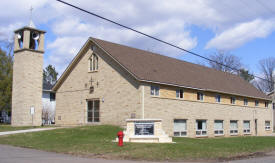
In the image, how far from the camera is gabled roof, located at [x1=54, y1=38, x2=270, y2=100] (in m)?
28.1

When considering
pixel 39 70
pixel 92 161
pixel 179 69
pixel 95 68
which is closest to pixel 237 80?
pixel 179 69

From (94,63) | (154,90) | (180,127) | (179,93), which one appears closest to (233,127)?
(180,127)

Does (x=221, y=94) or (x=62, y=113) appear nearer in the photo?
(x=62, y=113)

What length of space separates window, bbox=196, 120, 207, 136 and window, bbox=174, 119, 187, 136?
2105mm

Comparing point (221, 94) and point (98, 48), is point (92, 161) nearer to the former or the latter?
point (98, 48)

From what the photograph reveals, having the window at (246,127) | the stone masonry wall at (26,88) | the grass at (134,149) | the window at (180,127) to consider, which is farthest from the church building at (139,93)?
the grass at (134,149)

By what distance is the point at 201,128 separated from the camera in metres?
32.9

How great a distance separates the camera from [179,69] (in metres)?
34.8

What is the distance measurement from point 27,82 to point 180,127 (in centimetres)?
1447

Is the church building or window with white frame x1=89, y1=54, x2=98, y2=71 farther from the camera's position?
window with white frame x1=89, y1=54, x2=98, y2=71

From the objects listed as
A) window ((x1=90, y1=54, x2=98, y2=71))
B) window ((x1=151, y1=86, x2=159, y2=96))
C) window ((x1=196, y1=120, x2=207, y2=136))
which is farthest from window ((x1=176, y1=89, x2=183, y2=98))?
window ((x1=90, y1=54, x2=98, y2=71))

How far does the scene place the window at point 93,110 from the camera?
2972cm

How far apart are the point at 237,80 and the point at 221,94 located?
34.1 ft

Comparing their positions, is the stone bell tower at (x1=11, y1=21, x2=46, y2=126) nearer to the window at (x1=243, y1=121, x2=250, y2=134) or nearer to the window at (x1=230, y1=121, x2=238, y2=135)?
the window at (x1=230, y1=121, x2=238, y2=135)
